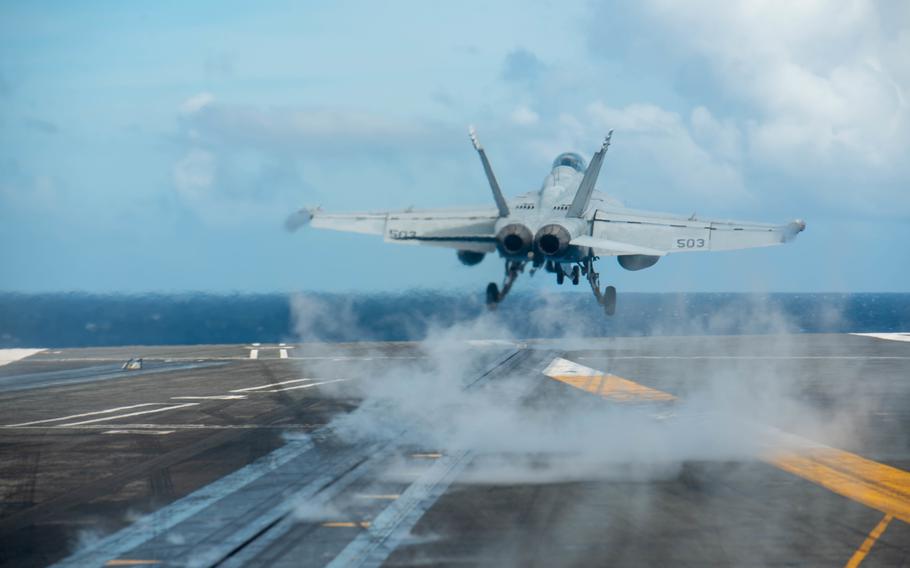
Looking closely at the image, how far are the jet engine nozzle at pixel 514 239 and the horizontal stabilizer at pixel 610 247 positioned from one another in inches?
57.5

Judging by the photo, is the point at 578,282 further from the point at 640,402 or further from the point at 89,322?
the point at 89,322

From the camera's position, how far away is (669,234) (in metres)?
30.0

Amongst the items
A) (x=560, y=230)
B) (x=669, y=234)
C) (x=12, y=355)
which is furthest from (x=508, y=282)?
(x=12, y=355)

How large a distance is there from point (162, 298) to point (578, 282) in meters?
54.3

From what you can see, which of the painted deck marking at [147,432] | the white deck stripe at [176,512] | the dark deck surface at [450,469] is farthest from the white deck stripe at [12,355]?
the white deck stripe at [176,512]

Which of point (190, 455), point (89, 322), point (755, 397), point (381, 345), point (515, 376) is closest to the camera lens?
point (190, 455)

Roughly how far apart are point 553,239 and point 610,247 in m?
2.06

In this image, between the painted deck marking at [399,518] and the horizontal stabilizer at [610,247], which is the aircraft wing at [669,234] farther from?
the painted deck marking at [399,518]

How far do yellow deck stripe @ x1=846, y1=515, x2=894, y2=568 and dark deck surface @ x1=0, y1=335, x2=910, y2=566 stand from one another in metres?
0.09

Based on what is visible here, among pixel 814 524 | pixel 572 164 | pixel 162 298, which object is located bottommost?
pixel 814 524

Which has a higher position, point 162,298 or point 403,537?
point 162,298

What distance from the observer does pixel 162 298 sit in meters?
76.0

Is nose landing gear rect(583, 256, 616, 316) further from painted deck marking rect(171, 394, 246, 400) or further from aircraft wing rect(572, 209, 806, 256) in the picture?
painted deck marking rect(171, 394, 246, 400)

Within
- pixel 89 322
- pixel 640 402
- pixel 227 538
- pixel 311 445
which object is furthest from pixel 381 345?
pixel 89 322
